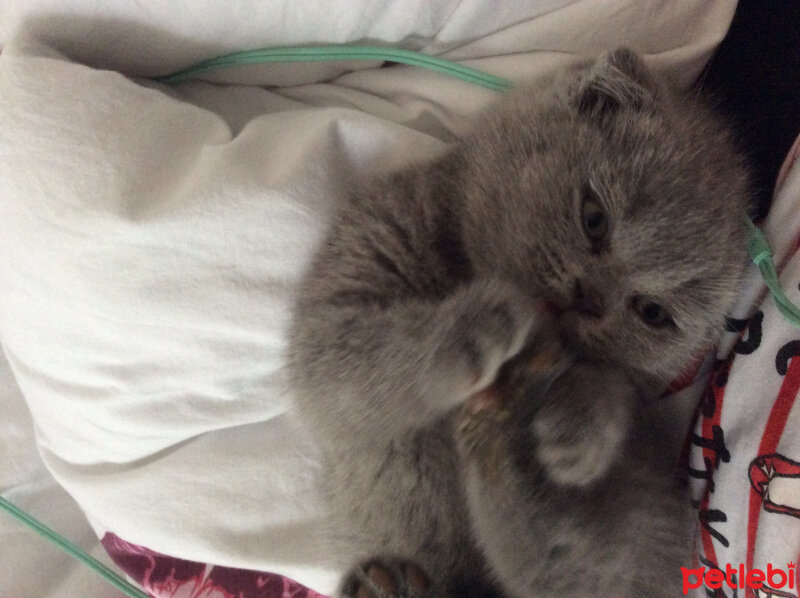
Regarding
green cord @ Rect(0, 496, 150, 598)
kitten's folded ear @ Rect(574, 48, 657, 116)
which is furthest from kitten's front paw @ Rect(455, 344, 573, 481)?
green cord @ Rect(0, 496, 150, 598)

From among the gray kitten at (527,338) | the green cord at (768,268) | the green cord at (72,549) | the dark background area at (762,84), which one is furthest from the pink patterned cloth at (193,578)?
the dark background area at (762,84)

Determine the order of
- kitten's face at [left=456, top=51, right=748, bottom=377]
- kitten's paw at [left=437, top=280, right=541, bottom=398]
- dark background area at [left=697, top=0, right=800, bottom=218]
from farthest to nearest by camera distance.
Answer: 1. dark background area at [left=697, top=0, right=800, bottom=218]
2. kitten's face at [left=456, top=51, right=748, bottom=377]
3. kitten's paw at [left=437, top=280, right=541, bottom=398]

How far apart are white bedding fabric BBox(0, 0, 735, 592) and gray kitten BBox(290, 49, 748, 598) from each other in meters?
0.11

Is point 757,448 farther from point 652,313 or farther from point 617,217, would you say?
point 617,217

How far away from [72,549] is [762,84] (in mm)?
1424

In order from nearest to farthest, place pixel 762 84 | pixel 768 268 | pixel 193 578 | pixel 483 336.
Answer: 1. pixel 483 336
2. pixel 768 268
3. pixel 762 84
4. pixel 193 578

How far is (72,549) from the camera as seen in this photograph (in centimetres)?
111

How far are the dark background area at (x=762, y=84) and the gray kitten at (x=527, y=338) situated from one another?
11 cm

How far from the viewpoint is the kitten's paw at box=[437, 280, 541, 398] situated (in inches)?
24.5

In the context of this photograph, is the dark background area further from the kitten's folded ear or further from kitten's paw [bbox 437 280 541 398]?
kitten's paw [bbox 437 280 541 398]

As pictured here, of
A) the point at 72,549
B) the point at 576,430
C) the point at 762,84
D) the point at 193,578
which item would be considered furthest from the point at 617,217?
the point at 72,549

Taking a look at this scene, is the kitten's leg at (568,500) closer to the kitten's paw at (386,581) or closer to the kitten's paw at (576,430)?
the kitten's paw at (576,430)

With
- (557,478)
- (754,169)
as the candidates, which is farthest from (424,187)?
(754,169)

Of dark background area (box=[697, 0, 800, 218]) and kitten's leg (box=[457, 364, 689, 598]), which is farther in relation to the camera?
dark background area (box=[697, 0, 800, 218])
